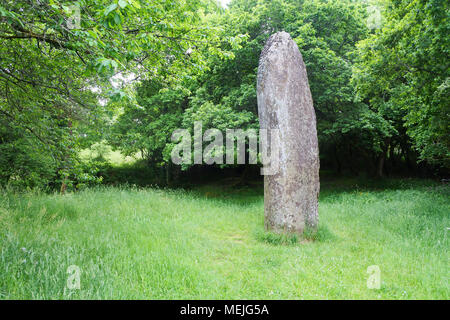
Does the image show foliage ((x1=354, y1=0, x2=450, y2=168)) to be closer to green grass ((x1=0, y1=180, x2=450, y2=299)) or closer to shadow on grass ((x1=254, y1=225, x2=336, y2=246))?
green grass ((x1=0, y1=180, x2=450, y2=299))

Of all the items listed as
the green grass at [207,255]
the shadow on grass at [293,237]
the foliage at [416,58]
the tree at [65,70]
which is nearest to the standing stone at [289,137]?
the shadow on grass at [293,237]

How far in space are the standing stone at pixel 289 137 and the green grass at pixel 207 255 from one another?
44 cm

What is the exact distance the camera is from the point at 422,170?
1697cm

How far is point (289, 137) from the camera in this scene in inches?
211

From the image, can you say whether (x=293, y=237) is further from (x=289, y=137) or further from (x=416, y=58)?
(x=416, y=58)

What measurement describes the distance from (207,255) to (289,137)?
2.88m

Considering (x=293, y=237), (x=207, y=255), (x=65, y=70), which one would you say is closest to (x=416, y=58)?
(x=293, y=237)

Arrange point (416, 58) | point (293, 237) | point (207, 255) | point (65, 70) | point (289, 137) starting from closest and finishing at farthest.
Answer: point (207, 255)
point (65, 70)
point (293, 237)
point (289, 137)
point (416, 58)

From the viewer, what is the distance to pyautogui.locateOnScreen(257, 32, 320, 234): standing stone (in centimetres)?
521

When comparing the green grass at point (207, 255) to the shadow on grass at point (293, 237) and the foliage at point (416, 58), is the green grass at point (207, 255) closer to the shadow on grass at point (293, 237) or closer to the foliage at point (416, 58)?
the shadow on grass at point (293, 237)

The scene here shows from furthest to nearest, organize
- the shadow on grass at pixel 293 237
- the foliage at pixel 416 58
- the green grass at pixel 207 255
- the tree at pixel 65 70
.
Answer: the foliage at pixel 416 58 → the shadow on grass at pixel 293 237 → the tree at pixel 65 70 → the green grass at pixel 207 255

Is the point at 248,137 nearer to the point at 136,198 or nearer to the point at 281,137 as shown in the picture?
the point at 281,137

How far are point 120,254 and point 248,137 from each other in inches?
243

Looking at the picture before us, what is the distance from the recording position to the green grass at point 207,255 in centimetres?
301
